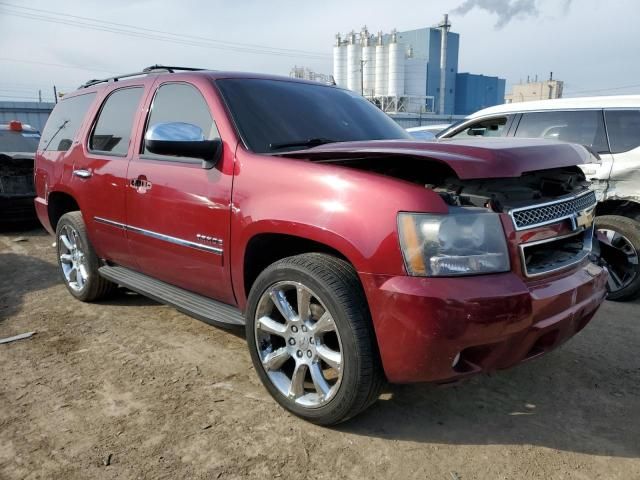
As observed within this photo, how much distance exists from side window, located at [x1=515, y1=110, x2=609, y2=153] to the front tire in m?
3.37

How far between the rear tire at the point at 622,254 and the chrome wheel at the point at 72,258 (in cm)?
459

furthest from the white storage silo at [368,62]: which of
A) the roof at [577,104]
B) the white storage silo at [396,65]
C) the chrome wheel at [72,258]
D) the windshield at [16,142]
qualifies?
the chrome wheel at [72,258]

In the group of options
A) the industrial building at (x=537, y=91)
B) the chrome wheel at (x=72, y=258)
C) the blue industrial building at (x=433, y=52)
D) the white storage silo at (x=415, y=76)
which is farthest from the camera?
the blue industrial building at (x=433, y=52)

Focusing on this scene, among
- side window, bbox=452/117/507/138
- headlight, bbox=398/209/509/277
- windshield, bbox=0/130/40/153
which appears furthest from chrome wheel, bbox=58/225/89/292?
windshield, bbox=0/130/40/153

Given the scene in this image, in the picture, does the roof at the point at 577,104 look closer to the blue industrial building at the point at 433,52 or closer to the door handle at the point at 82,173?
the door handle at the point at 82,173

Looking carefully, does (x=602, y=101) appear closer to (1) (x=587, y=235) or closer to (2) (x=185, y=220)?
(1) (x=587, y=235)

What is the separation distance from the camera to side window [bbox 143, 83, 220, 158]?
312 cm

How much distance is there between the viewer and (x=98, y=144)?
405 cm

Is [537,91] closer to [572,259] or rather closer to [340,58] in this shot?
[340,58]

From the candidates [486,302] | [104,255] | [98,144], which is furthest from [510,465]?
[98,144]

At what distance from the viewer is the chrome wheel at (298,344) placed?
2471mm

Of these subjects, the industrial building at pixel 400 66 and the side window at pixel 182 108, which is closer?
the side window at pixel 182 108

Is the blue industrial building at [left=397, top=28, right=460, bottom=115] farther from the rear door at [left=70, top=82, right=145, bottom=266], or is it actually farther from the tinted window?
the rear door at [left=70, top=82, right=145, bottom=266]

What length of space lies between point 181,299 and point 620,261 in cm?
385
